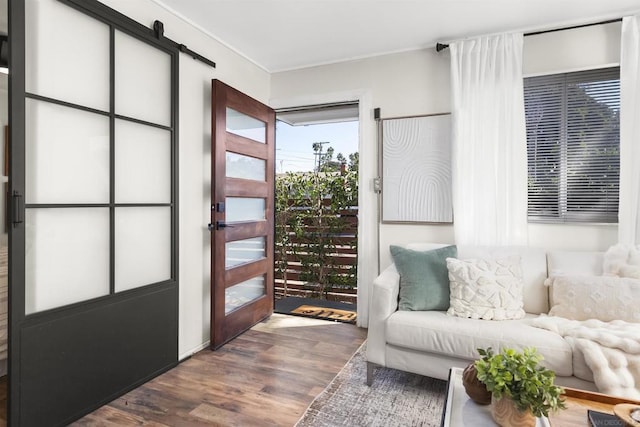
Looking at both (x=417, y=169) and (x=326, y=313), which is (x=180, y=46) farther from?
(x=326, y=313)

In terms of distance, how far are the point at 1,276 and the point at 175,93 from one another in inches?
61.3

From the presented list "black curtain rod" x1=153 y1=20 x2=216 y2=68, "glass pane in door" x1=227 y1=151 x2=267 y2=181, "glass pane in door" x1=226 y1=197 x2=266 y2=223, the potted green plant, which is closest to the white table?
the potted green plant

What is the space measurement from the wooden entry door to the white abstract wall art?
114cm

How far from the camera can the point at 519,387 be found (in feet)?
3.85

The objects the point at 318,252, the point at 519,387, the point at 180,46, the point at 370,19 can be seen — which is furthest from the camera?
the point at 318,252

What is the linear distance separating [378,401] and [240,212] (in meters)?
1.85

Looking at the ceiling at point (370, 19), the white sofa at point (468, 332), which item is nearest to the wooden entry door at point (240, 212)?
the ceiling at point (370, 19)

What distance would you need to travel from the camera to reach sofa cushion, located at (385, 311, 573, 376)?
182 cm

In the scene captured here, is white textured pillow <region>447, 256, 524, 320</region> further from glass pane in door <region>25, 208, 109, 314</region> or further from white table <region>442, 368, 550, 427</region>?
glass pane in door <region>25, 208, 109, 314</region>

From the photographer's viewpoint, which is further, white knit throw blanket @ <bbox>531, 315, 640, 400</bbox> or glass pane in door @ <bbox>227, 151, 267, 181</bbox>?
glass pane in door @ <bbox>227, 151, 267, 181</bbox>

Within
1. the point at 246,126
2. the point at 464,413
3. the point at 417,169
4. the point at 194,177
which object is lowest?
the point at 464,413

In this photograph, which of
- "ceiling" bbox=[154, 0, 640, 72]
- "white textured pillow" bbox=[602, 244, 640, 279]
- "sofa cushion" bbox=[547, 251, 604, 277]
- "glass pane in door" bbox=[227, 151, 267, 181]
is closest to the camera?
"white textured pillow" bbox=[602, 244, 640, 279]

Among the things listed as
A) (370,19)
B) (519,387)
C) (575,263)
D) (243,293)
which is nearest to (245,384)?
(243,293)

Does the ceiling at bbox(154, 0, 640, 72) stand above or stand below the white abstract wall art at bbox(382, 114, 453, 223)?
above
